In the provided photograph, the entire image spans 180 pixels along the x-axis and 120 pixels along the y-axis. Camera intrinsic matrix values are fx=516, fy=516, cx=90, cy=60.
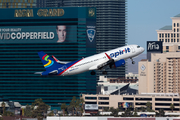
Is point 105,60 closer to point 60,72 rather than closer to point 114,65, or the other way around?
point 114,65

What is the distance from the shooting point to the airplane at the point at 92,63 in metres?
166

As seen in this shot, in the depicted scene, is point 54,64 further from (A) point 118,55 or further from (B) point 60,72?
(A) point 118,55

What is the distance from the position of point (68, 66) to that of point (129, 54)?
22765 millimetres

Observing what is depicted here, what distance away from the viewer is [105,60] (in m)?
170

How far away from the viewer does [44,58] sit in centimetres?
17588

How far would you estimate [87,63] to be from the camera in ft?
549

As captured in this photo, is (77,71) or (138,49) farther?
(138,49)

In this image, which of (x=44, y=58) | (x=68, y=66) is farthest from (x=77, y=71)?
(x=44, y=58)

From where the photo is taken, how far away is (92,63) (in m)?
168

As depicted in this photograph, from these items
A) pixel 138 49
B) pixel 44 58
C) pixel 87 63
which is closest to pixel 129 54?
pixel 138 49

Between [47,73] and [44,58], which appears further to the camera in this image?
[44,58]

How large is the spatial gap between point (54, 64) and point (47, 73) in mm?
8871

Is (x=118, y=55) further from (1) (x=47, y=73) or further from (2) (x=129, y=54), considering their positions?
(1) (x=47, y=73)

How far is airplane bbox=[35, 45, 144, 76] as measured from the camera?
166m
